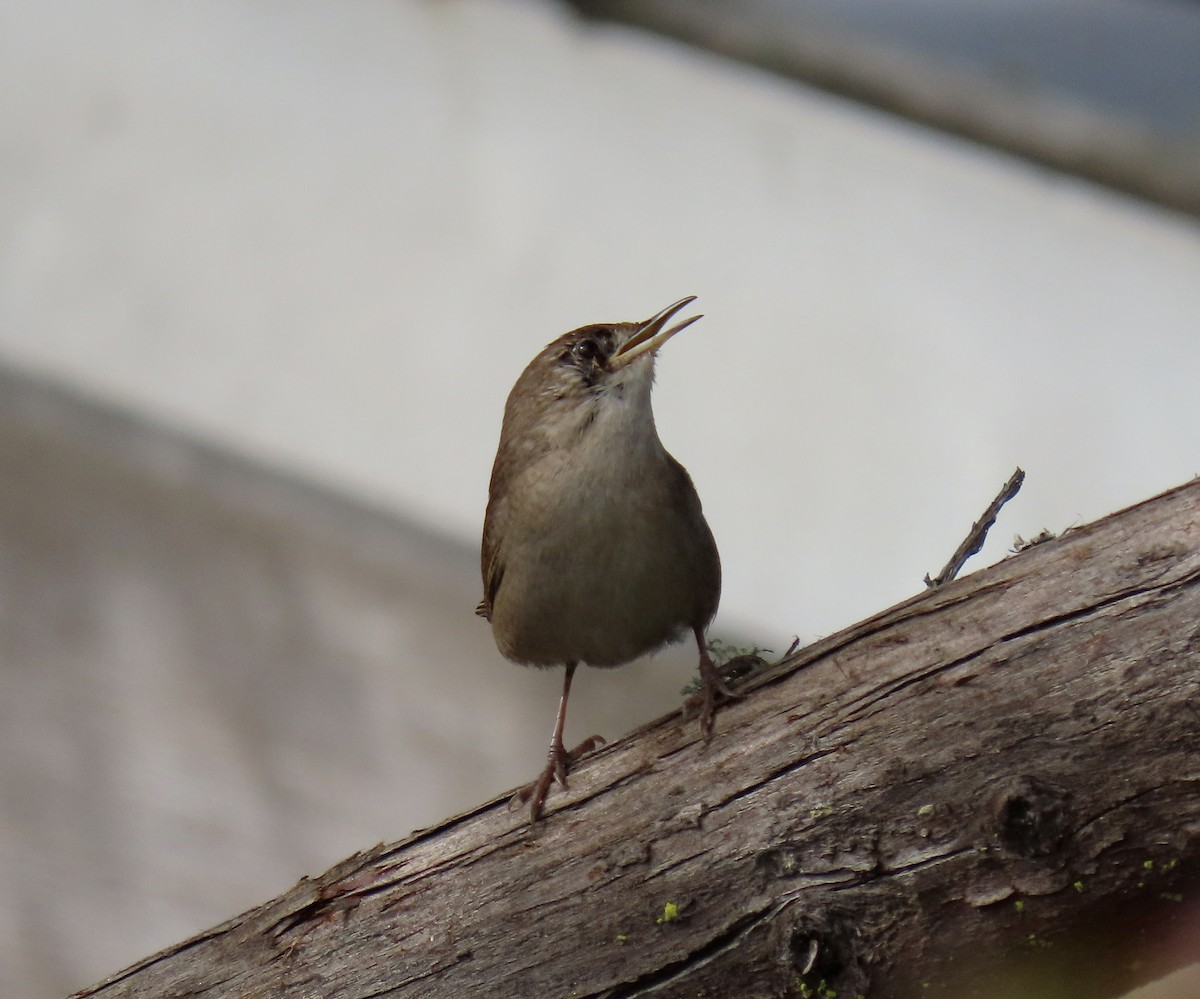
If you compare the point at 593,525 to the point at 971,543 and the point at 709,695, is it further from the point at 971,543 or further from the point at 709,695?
the point at 971,543

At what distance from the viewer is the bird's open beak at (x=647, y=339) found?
333 centimetres

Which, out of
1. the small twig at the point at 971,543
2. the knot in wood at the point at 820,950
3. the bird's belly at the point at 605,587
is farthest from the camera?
the bird's belly at the point at 605,587

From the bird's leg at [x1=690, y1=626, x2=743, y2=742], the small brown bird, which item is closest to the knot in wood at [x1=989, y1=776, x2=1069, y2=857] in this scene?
the bird's leg at [x1=690, y1=626, x2=743, y2=742]

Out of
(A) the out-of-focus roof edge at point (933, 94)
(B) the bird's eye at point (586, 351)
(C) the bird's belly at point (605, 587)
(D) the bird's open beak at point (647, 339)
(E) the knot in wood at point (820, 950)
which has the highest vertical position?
(A) the out-of-focus roof edge at point (933, 94)

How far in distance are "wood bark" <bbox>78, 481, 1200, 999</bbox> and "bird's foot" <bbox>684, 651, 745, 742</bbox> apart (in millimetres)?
31

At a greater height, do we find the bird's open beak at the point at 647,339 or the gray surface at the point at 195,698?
the gray surface at the point at 195,698

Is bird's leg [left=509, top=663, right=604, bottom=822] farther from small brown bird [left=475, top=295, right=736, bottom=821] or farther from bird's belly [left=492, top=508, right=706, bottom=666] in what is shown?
bird's belly [left=492, top=508, right=706, bottom=666]

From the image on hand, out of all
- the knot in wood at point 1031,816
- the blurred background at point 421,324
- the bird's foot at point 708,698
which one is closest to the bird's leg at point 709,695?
the bird's foot at point 708,698

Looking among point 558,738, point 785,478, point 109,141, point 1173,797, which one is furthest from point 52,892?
point 1173,797

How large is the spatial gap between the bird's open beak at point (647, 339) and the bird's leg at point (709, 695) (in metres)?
0.86

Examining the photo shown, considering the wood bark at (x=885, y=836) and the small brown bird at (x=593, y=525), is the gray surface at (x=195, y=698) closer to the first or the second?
the small brown bird at (x=593, y=525)

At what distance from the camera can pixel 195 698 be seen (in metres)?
6.65

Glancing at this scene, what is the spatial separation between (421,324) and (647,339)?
10.7 ft

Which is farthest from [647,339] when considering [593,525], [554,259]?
[554,259]
